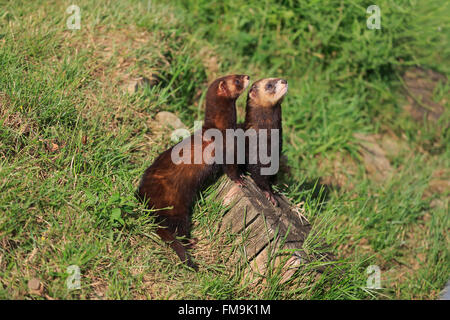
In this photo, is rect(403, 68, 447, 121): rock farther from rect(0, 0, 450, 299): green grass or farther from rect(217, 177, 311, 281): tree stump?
rect(217, 177, 311, 281): tree stump

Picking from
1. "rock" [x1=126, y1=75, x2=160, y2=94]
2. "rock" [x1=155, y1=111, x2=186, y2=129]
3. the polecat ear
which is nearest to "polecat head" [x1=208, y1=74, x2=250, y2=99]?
the polecat ear

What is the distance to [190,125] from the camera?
4.50m

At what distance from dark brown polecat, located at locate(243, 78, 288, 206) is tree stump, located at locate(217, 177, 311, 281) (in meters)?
0.20

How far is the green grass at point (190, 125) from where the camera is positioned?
113 inches

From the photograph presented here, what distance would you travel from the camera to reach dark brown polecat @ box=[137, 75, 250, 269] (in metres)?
3.10

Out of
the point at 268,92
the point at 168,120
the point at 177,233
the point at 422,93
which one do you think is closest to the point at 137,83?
the point at 168,120

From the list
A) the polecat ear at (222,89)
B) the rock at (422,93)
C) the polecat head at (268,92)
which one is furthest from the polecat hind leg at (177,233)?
the rock at (422,93)

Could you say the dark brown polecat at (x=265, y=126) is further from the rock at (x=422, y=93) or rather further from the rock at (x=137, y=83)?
the rock at (x=422, y=93)

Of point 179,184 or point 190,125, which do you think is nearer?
point 179,184

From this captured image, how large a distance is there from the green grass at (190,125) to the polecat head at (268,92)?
77 cm

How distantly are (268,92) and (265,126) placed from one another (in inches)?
9.8

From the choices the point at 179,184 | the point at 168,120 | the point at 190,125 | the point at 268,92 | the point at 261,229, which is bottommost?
the point at 261,229

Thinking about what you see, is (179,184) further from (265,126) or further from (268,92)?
(268,92)

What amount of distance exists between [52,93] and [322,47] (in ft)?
10.8
